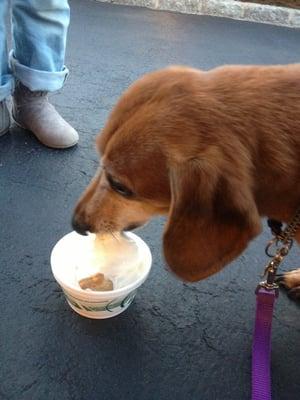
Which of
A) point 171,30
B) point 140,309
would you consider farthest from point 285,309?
point 171,30

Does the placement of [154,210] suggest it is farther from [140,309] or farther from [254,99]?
[140,309]

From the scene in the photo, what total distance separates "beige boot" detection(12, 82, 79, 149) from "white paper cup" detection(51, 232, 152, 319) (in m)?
0.85

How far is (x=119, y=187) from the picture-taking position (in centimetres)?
123

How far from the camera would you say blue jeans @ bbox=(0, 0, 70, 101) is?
2.11 metres

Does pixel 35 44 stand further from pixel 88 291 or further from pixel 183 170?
pixel 183 170

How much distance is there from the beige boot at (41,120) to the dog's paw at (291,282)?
115 cm

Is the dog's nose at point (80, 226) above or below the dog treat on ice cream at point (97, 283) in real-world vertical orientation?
above

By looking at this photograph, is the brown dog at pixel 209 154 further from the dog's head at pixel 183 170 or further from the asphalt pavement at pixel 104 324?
the asphalt pavement at pixel 104 324

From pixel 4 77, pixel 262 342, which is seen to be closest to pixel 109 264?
pixel 262 342

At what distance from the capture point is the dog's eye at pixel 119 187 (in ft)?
3.98

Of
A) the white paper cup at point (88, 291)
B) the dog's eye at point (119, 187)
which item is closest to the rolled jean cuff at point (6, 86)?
the white paper cup at point (88, 291)

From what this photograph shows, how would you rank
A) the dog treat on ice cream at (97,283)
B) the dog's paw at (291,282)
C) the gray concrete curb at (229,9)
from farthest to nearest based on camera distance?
the gray concrete curb at (229,9) < the dog's paw at (291,282) < the dog treat on ice cream at (97,283)

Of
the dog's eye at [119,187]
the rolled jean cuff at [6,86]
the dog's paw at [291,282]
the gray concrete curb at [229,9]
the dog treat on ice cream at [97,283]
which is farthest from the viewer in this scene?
the gray concrete curb at [229,9]

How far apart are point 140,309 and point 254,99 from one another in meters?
0.81
